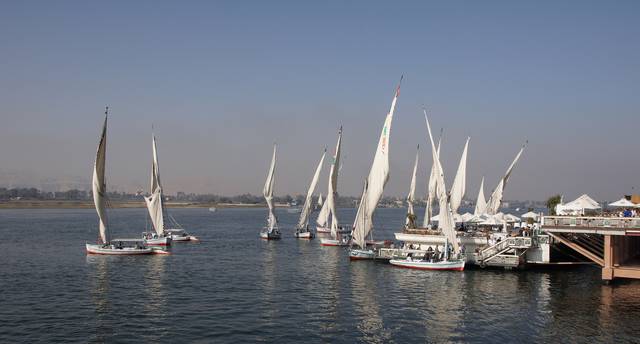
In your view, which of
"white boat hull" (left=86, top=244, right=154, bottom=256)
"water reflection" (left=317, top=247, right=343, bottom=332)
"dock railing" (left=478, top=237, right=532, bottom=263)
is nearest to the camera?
"water reflection" (left=317, top=247, right=343, bottom=332)

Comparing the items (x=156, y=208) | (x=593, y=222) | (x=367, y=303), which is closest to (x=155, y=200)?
(x=156, y=208)

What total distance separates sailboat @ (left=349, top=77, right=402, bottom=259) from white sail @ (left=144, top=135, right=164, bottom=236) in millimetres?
32726

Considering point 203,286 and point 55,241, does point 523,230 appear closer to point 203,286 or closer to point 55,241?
point 203,286

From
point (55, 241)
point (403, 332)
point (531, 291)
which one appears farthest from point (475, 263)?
point (55, 241)

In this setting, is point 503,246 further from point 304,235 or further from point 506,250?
point 304,235

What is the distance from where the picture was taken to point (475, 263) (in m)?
61.2

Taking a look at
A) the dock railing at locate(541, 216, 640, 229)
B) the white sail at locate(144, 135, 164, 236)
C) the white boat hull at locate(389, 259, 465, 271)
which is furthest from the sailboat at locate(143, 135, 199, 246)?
the dock railing at locate(541, 216, 640, 229)

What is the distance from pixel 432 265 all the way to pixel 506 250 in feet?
26.8

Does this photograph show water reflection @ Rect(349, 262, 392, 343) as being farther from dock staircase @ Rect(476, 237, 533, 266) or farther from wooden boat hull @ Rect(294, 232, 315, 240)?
wooden boat hull @ Rect(294, 232, 315, 240)

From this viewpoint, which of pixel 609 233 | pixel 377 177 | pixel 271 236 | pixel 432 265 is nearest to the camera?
pixel 609 233

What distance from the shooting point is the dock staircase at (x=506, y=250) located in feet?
194

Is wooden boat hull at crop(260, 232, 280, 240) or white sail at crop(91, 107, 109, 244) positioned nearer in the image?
white sail at crop(91, 107, 109, 244)

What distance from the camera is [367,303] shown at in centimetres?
4375

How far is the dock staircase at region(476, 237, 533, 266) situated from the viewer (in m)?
59.1
